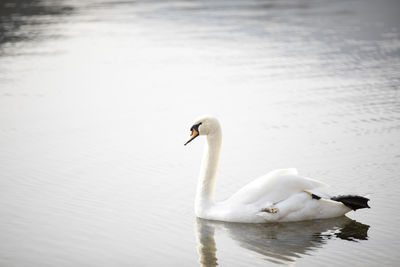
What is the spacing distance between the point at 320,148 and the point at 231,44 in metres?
9.71

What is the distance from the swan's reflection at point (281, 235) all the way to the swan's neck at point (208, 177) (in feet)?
0.56

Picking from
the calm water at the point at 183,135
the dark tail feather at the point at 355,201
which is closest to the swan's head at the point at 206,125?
the calm water at the point at 183,135

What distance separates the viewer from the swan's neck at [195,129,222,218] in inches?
323

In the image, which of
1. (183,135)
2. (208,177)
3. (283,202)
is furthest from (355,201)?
(183,135)

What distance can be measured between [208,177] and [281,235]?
1.20 meters

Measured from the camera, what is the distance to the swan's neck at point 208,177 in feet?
26.9

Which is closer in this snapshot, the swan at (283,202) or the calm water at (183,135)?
the calm water at (183,135)

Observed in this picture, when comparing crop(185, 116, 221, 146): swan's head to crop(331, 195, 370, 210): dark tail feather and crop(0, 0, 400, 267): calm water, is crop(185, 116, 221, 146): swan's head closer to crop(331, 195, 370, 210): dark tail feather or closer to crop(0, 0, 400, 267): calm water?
crop(0, 0, 400, 267): calm water

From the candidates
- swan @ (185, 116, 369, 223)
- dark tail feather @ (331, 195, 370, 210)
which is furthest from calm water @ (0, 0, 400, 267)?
dark tail feather @ (331, 195, 370, 210)

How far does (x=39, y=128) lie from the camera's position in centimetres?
1213

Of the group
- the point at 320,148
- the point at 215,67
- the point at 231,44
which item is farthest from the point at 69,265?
the point at 231,44

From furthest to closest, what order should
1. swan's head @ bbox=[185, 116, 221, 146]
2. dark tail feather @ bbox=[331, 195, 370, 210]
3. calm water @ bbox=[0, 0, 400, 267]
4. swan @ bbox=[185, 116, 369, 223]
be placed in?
swan's head @ bbox=[185, 116, 221, 146], swan @ bbox=[185, 116, 369, 223], dark tail feather @ bbox=[331, 195, 370, 210], calm water @ bbox=[0, 0, 400, 267]

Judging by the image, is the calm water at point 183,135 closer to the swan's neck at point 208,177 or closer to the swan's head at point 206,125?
the swan's neck at point 208,177

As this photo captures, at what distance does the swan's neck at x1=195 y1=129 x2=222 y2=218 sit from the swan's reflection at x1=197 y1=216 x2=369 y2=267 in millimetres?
172
